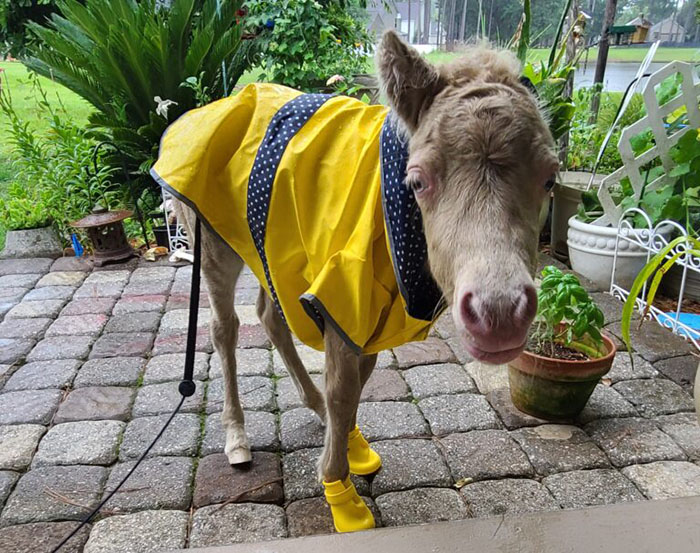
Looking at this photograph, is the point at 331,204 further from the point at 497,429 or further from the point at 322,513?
the point at 497,429

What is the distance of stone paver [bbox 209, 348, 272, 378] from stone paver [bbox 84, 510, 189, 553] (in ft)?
3.55

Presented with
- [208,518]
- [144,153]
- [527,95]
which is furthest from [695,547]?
[144,153]

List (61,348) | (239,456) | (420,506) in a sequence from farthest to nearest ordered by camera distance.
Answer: (61,348)
(239,456)
(420,506)

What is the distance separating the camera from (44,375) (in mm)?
3148

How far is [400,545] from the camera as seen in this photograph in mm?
1756

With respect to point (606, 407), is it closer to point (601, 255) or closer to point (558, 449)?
point (558, 449)

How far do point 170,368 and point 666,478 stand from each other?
2.70m

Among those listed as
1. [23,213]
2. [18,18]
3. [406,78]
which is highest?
[18,18]

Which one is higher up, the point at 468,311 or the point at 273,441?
the point at 468,311

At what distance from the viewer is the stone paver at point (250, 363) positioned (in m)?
3.21

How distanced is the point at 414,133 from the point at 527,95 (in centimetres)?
33

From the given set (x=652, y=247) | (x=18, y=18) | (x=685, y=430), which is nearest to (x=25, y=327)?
(x=685, y=430)

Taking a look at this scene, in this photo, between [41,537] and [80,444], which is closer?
[41,537]

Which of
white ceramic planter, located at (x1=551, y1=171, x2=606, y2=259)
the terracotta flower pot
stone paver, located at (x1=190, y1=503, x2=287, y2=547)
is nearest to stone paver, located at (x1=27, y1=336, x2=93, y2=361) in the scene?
stone paver, located at (x1=190, y1=503, x2=287, y2=547)
